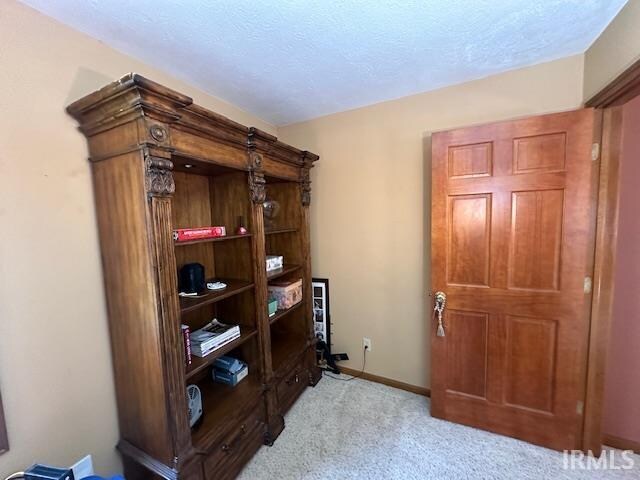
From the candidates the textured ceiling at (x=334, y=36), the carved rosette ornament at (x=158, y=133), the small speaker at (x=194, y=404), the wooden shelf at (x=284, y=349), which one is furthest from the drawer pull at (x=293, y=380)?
the textured ceiling at (x=334, y=36)

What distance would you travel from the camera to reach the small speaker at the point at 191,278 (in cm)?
155

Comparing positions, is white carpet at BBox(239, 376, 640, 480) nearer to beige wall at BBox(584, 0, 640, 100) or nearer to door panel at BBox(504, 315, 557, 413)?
door panel at BBox(504, 315, 557, 413)

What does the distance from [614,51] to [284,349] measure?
8.86 ft

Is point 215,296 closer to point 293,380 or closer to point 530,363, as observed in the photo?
point 293,380

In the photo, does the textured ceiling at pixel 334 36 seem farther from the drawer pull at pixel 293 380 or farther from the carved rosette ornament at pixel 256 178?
the drawer pull at pixel 293 380

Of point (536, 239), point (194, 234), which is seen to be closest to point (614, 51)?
point (536, 239)

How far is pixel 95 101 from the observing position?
1.11 meters

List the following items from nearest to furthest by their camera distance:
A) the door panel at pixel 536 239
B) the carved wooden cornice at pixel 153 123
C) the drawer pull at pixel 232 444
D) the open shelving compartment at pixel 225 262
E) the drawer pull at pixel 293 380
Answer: the carved wooden cornice at pixel 153 123, the drawer pull at pixel 232 444, the door panel at pixel 536 239, the open shelving compartment at pixel 225 262, the drawer pull at pixel 293 380

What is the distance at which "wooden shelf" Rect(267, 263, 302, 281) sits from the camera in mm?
1986

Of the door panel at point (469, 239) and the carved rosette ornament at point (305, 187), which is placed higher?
the carved rosette ornament at point (305, 187)

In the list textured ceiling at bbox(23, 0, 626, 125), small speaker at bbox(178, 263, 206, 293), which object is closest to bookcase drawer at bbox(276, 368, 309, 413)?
small speaker at bbox(178, 263, 206, 293)

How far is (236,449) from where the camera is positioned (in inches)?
61.1

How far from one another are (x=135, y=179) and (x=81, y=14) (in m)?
0.79

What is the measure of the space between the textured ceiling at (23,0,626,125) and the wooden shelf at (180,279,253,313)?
53.1 inches
